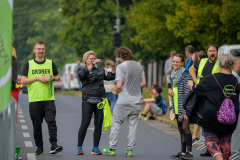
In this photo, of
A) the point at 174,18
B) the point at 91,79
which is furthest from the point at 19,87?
the point at 174,18

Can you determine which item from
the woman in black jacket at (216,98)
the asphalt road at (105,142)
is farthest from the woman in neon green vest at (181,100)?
the woman in black jacket at (216,98)

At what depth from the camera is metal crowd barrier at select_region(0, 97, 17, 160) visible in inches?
204

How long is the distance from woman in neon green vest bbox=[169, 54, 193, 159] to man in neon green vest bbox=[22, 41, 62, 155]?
6.49ft

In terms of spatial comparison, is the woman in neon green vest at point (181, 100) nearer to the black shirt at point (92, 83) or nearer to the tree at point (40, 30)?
→ the black shirt at point (92, 83)

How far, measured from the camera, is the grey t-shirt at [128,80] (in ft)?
31.7

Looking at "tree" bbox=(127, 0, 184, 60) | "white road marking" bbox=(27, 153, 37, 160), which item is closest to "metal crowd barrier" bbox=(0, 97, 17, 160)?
"white road marking" bbox=(27, 153, 37, 160)

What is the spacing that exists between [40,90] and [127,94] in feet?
4.57

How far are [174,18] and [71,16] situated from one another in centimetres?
2025

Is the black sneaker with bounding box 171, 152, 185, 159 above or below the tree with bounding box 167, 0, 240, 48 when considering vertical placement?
below

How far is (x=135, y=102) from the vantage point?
9.77 meters

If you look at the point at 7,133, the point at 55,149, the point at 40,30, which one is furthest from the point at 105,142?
the point at 40,30

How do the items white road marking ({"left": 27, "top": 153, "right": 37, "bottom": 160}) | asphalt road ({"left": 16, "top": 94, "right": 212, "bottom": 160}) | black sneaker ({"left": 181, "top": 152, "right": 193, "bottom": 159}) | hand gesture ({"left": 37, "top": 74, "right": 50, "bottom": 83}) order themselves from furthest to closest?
asphalt road ({"left": 16, "top": 94, "right": 212, "bottom": 160}), black sneaker ({"left": 181, "top": 152, "right": 193, "bottom": 159}), hand gesture ({"left": 37, "top": 74, "right": 50, "bottom": 83}), white road marking ({"left": 27, "top": 153, "right": 37, "bottom": 160})

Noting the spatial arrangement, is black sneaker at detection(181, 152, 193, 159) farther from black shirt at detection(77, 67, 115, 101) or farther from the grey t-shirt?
black shirt at detection(77, 67, 115, 101)

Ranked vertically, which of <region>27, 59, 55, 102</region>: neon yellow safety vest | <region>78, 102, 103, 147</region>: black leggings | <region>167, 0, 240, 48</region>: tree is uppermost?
<region>167, 0, 240, 48</region>: tree
